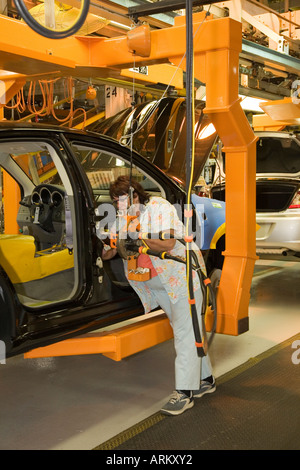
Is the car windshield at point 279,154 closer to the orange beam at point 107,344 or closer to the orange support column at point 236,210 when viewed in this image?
the orange support column at point 236,210

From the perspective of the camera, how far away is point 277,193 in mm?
6715

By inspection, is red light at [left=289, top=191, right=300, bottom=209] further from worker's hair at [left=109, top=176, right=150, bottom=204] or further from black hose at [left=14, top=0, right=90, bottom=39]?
black hose at [left=14, top=0, right=90, bottom=39]

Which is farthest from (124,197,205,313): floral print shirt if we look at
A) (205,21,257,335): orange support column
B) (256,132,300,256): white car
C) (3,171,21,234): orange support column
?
(256,132,300,256): white car

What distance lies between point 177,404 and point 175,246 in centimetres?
102

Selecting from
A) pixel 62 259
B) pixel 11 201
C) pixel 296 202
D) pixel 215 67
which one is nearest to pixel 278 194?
pixel 296 202

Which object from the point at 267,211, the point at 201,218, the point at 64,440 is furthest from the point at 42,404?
the point at 267,211

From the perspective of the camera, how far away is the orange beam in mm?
3361

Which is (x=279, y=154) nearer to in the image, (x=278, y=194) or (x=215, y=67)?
(x=278, y=194)

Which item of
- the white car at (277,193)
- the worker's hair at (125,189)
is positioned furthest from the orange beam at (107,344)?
the white car at (277,193)

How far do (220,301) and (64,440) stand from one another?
171cm

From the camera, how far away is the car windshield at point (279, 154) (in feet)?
23.0

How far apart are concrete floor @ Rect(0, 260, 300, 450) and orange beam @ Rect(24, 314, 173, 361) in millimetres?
384
